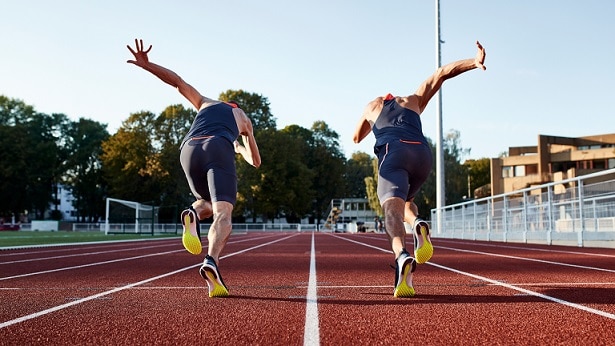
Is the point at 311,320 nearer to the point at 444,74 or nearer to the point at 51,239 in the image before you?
the point at 444,74

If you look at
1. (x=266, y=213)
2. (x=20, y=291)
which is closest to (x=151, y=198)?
(x=266, y=213)

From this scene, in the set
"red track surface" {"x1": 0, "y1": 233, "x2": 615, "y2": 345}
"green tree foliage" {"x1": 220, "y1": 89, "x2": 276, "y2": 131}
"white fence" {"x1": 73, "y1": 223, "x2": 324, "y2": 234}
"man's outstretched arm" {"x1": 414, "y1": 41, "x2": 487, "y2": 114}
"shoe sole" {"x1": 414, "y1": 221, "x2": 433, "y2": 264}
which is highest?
"green tree foliage" {"x1": 220, "y1": 89, "x2": 276, "y2": 131}

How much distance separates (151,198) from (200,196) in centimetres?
5262

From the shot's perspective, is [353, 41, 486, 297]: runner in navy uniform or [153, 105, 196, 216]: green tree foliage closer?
[353, 41, 486, 297]: runner in navy uniform

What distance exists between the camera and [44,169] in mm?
61938

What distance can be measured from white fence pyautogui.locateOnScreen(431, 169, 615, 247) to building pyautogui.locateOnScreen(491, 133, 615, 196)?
98.8 ft

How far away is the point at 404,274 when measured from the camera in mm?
4027

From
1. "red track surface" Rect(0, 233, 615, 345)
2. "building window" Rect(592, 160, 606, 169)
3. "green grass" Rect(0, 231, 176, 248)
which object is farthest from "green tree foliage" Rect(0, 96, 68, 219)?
"red track surface" Rect(0, 233, 615, 345)

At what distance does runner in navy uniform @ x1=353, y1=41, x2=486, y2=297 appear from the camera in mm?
4219

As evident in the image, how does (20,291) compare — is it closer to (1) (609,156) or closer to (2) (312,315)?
Answer: (2) (312,315)

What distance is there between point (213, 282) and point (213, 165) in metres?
0.89

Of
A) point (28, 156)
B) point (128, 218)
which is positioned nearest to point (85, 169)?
point (28, 156)

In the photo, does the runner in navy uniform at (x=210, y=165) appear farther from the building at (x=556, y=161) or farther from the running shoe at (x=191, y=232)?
the building at (x=556, y=161)

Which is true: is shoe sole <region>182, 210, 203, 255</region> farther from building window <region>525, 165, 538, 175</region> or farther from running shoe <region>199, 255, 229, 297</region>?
building window <region>525, 165, 538, 175</region>
